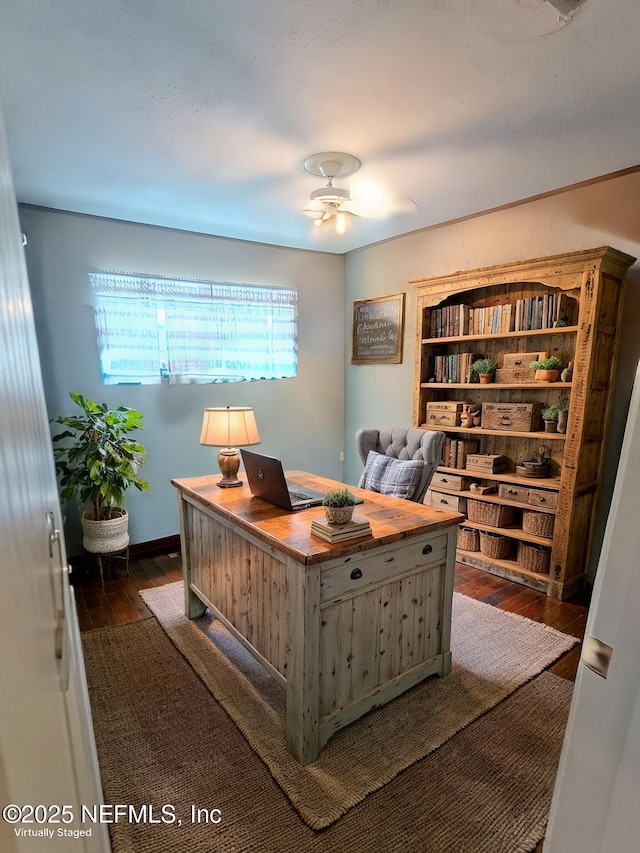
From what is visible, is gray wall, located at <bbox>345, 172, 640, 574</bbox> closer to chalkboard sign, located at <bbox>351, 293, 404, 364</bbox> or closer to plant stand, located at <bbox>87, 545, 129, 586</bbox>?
chalkboard sign, located at <bbox>351, 293, 404, 364</bbox>

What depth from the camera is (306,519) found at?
1786mm

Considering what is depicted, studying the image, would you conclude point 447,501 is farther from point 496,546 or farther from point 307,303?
point 307,303

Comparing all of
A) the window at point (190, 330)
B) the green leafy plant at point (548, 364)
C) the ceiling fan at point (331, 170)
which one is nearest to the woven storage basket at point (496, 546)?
the green leafy plant at point (548, 364)

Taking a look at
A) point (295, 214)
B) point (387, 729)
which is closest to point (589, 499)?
point (387, 729)

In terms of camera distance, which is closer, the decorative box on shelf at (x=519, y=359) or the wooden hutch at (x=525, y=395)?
the wooden hutch at (x=525, y=395)

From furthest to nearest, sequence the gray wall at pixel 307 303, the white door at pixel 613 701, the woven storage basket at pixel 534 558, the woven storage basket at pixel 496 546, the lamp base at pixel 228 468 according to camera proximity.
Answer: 1. the woven storage basket at pixel 496 546
2. the woven storage basket at pixel 534 558
3. the gray wall at pixel 307 303
4. the lamp base at pixel 228 468
5. the white door at pixel 613 701

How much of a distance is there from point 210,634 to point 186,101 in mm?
2534

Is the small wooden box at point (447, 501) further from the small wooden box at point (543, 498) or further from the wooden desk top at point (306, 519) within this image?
the wooden desk top at point (306, 519)

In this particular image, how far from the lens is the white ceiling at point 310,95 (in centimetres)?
132

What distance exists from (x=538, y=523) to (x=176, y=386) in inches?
113

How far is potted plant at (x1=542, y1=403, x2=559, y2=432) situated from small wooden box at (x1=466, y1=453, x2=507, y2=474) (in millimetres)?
418

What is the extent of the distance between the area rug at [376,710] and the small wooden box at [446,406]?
138 cm

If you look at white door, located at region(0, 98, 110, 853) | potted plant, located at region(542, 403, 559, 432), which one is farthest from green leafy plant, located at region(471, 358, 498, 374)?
white door, located at region(0, 98, 110, 853)

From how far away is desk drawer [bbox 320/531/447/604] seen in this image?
1.50m
